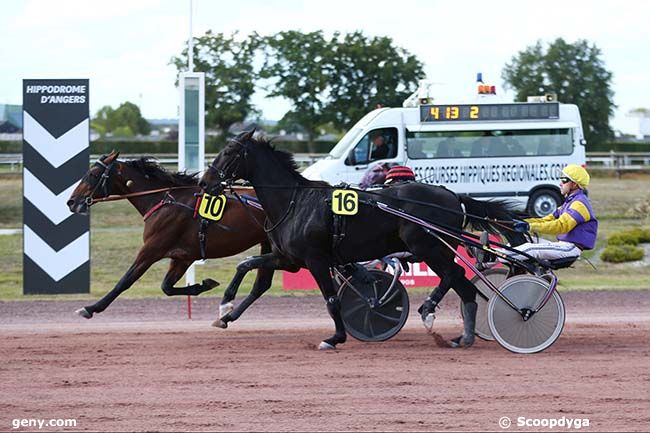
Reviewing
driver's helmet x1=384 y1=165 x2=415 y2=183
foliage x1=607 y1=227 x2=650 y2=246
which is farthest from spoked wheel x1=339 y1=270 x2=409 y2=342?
foliage x1=607 y1=227 x2=650 y2=246

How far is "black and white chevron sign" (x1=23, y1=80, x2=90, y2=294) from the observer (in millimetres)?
13156

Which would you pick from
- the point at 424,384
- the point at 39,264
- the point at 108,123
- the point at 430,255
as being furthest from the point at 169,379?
the point at 108,123

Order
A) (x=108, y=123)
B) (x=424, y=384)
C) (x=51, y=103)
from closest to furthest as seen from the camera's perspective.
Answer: (x=424, y=384) < (x=51, y=103) < (x=108, y=123)

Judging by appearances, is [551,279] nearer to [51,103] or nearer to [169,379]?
[169,379]

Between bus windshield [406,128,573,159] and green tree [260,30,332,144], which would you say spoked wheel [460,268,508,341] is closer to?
bus windshield [406,128,573,159]

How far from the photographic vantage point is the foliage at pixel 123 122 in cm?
6550

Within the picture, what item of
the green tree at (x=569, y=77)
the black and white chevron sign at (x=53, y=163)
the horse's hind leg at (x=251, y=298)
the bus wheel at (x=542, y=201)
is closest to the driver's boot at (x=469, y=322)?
the horse's hind leg at (x=251, y=298)

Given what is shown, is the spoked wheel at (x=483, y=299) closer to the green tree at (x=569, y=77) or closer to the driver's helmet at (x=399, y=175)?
the driver's helmet at (x=399, y=175)

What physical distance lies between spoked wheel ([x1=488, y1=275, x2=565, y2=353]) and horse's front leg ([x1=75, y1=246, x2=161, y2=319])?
3292 millimetres

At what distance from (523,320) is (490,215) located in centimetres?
113

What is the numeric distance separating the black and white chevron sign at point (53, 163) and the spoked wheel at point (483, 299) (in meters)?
5.31

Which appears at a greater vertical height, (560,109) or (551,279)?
(560,109)

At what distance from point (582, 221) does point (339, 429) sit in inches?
135

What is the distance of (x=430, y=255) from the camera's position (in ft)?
30.3
